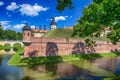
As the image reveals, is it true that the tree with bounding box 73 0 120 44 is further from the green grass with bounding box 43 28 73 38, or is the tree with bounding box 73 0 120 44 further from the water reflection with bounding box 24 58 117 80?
the green grass with bounding box 43 28 73 38

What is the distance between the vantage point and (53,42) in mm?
43531

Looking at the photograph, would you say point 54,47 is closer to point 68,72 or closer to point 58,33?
point 58,33

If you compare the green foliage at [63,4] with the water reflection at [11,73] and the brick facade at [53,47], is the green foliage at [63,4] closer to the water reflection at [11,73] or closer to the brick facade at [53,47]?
the water reflection at [11,73]

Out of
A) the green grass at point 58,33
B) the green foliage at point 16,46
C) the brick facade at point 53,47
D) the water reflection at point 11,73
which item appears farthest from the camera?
the green foliage at point 16,46

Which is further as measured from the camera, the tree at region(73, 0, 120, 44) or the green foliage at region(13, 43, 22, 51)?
the green foliage at region(13, 43, 22, 51)

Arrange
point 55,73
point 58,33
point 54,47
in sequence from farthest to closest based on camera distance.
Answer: point 58,33 < point 54,47 < point 55,73

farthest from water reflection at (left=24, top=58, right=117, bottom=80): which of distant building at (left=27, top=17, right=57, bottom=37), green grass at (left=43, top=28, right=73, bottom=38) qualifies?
distant building at (left=27, top=17, right=57, bottom=37)

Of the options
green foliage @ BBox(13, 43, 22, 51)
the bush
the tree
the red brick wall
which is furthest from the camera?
green foliage @ BBox(13, 43, 22, 51)

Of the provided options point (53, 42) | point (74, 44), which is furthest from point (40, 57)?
point (74, 44)

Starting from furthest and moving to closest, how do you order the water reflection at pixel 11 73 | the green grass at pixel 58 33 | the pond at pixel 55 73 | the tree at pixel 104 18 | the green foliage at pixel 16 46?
the green foliage at pixel 16 46, the green grass at pixel 58 33, the water reflection at pixel 11 73, the pond at pixel 55 73, the tree at pixel 104 18

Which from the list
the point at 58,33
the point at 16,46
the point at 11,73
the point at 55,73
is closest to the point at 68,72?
the point at 55,73

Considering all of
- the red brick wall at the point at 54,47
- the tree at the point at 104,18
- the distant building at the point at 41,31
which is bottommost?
the red brick wall at the point at 54,47

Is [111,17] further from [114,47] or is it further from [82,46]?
[114,47]

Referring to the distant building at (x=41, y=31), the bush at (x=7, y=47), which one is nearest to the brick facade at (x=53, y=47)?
the bush at (x=7, y=47)
